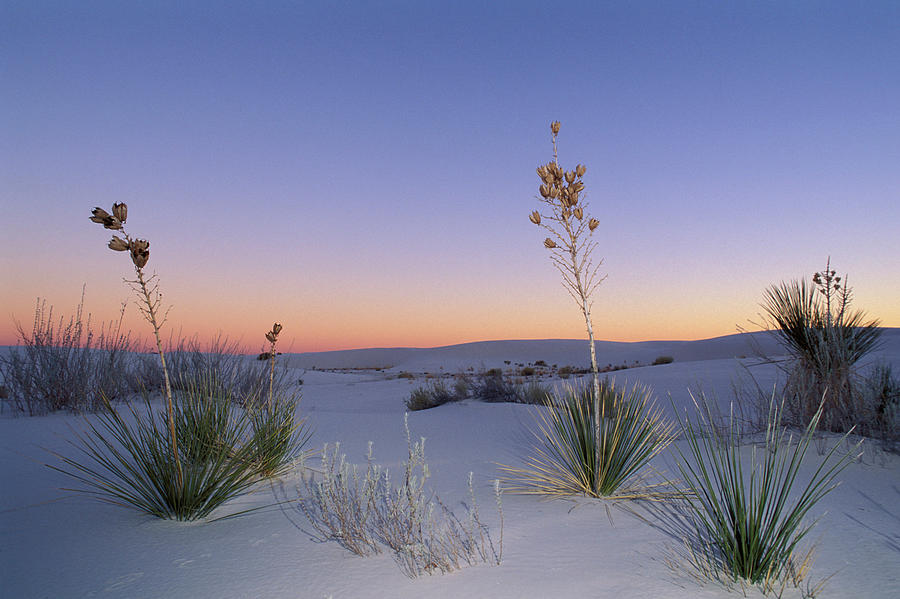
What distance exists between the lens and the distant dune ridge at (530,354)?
1467 inches

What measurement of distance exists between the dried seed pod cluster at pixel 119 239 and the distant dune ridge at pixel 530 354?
30.0 metres

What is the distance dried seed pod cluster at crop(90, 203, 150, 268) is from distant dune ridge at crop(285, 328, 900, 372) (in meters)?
30.0

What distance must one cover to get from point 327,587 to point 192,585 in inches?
25.7

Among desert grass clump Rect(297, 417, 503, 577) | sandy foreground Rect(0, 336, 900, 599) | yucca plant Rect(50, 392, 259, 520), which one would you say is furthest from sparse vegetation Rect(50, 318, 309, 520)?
desert grass clump Rect(297, 417, 503, 577)

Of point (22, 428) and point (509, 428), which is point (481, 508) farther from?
point (22, 428)

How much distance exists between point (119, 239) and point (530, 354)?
4935cm

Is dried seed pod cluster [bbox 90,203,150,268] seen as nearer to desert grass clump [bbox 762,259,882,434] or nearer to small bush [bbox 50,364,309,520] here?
small bush [bbox 50,364,309,520]

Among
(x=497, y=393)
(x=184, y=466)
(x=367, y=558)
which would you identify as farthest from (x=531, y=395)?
(x=367, y=558)

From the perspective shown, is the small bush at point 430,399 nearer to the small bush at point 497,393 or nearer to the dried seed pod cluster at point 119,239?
the small bush at point 497,393

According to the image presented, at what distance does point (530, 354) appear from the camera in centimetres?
5103

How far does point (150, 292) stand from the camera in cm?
318

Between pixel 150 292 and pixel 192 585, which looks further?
pixel 150 292

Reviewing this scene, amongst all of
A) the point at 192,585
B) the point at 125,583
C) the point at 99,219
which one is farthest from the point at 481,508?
the point at 99,219

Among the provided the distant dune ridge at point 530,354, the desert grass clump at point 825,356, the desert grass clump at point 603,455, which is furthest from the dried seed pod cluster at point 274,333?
the distant dune ridge at point 530,354
